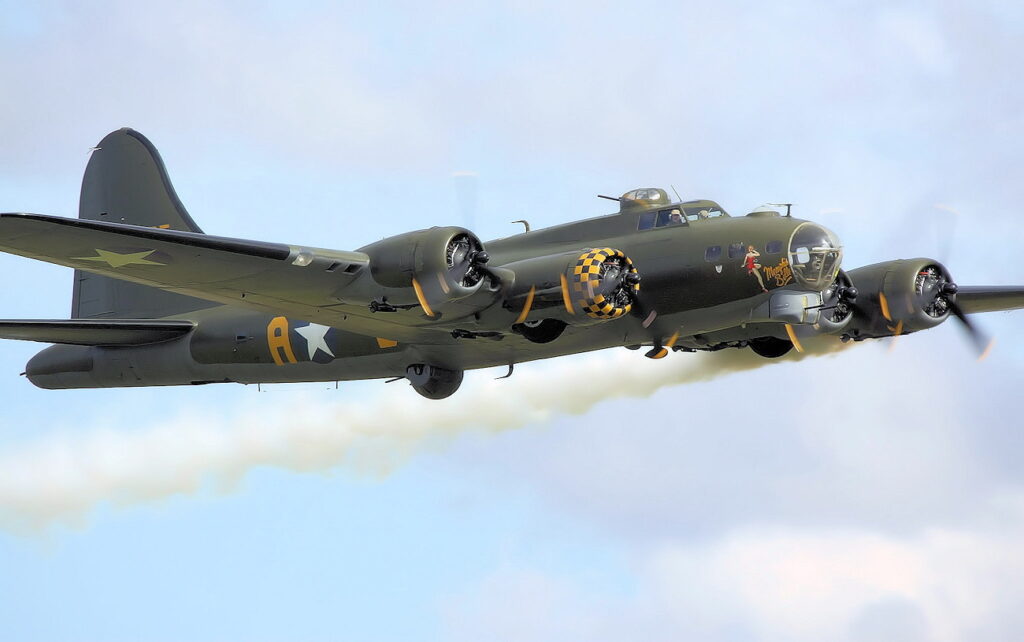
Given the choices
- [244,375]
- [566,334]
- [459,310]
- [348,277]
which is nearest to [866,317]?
[566,334]

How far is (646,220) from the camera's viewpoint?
22.9 metres

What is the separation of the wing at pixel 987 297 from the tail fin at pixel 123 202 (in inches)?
616

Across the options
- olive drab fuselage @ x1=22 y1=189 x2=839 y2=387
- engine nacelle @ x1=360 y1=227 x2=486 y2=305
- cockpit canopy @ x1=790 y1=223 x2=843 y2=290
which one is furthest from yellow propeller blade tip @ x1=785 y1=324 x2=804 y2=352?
engine nacelle @ x1=360 y1=227 x2=486 y2=305

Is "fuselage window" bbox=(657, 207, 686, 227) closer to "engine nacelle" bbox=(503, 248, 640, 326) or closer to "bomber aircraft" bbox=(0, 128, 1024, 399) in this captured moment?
"bomber aircraft" bbox=(0, 128, 1024, 399)

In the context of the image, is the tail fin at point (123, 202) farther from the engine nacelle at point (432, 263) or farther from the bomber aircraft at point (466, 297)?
the engine nacelle at point (432, 263)

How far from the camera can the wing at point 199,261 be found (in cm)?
2005

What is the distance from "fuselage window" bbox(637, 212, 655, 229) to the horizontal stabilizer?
8.89 metres

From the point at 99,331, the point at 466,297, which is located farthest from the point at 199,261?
the point at 99,331

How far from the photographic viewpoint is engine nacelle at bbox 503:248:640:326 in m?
21.2

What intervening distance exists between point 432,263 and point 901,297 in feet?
29.2

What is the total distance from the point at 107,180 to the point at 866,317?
633 inches

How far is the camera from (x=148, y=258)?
21156 mm

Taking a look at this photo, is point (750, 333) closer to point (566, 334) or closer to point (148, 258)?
point (566, 334)

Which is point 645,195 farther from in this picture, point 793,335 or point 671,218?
point 793,335
